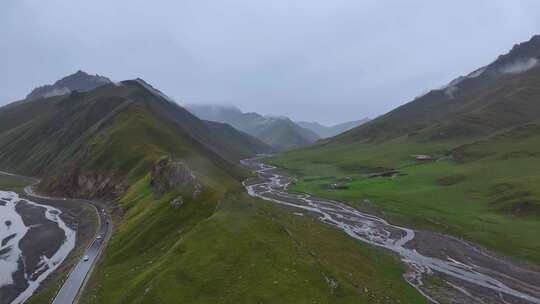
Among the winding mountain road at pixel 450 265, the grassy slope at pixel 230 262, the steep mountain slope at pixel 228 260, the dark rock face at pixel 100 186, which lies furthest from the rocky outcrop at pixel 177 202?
the dark rock face at pixel 100 186

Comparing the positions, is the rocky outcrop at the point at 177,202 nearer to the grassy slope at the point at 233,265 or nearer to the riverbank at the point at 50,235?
the grassy slope at the point at 233,265

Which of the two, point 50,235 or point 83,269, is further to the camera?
point 50,235

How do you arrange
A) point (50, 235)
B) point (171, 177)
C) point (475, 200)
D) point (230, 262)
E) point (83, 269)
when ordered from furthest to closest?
point (475, 200)
point (50, 235)
point (171, 177)
point (83, 269)
point (230, 262)

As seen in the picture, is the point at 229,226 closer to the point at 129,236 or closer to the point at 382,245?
the point at 129,236

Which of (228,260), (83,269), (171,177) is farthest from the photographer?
(171,177)

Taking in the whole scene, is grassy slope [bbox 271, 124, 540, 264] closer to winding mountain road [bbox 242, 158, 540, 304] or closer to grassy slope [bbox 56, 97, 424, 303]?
winding mountain road [bbox 242, 158, 540, 304]

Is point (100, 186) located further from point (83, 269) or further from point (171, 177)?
point (83, 269)

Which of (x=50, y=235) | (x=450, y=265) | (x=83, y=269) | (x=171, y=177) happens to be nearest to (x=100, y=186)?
(x=50, y=235)

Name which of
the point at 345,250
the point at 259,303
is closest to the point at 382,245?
the point at 345,250
